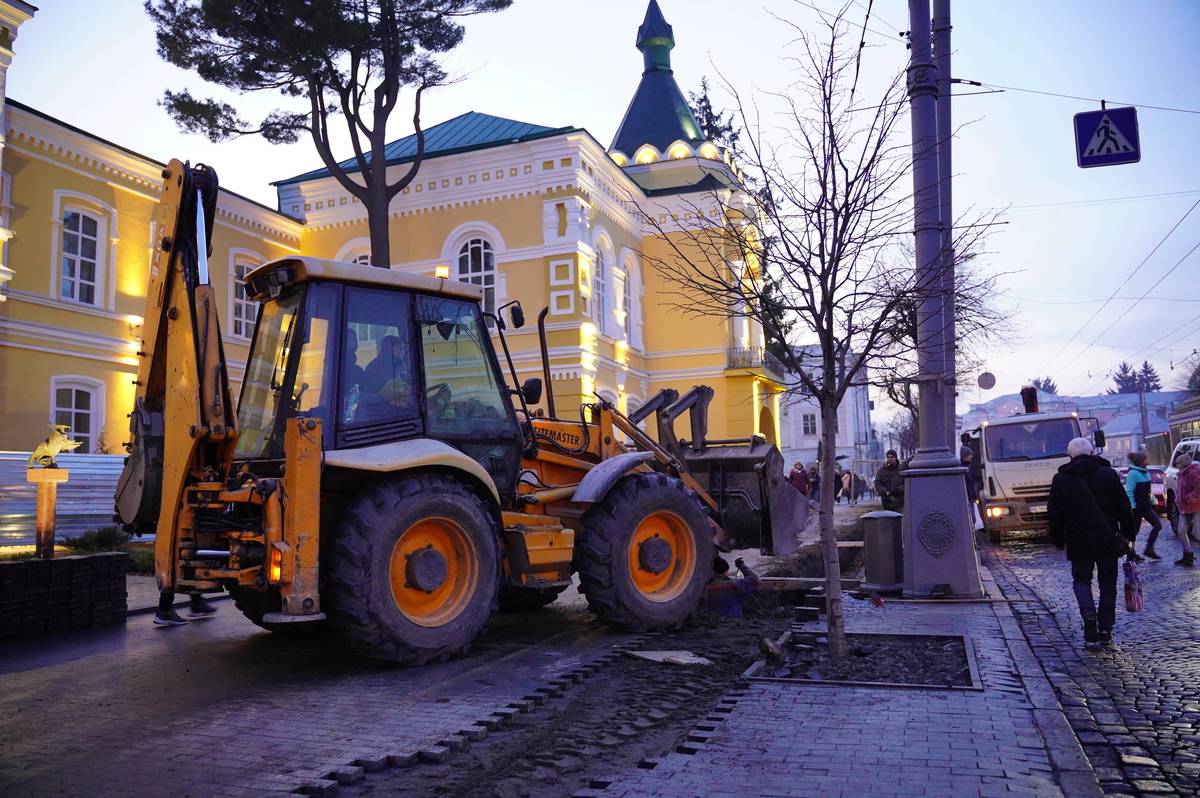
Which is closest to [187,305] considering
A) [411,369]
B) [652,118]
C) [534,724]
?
A: [411,369]

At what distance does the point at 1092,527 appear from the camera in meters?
7.78

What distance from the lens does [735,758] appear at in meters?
4.65

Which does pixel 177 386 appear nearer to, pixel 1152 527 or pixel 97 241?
pixel 1152 527

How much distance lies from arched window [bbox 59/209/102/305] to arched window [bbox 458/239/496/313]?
9879 millimetres

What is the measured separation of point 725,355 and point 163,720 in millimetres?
29429

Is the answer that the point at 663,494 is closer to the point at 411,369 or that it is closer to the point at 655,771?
the point at 411,369

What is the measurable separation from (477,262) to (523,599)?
20.4 meters

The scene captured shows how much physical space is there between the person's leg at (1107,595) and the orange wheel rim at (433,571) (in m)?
5.07

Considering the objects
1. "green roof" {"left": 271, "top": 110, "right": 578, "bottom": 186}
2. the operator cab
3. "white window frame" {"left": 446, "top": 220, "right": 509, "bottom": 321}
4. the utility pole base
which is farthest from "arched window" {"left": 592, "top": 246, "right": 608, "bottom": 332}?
the operator cab

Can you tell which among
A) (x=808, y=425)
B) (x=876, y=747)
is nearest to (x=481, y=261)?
(x=876, y=747)

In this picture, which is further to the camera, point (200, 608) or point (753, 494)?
point (753, 494)

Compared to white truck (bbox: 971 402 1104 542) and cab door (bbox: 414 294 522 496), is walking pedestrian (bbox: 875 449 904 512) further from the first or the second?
cab door (bbox: 414 294 522 496)

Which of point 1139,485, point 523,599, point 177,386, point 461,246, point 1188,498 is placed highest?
point 461,246

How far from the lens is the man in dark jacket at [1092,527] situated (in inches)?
303
